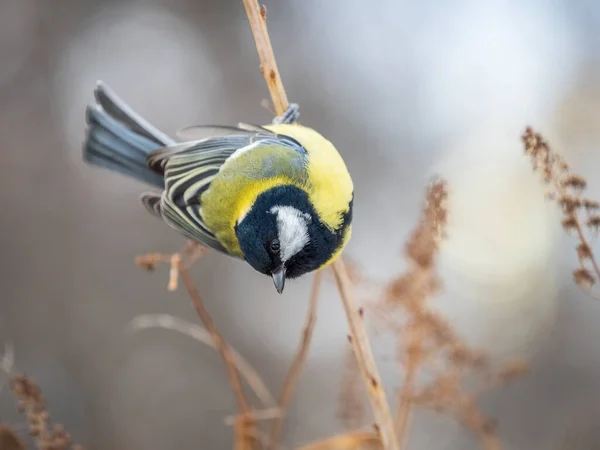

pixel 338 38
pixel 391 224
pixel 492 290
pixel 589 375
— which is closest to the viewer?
pixel 589 375

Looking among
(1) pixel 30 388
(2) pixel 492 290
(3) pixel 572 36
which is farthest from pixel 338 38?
(1) pixel 30 388

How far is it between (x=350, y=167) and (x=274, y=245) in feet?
5.02

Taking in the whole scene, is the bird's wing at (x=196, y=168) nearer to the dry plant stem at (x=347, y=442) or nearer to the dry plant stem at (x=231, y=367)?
the dry plant stem at (x=231, y=367)

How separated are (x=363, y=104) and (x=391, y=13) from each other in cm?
37

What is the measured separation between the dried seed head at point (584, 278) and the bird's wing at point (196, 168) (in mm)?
568

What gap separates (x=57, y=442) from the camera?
0.75 meters

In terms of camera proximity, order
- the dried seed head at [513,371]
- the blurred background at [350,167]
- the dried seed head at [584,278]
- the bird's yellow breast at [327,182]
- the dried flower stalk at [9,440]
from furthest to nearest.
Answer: the blurred background at [350,167], the bird's yellow breast at [327,182], the dried seed head at [513,371], the dried flower stalk at [9,440], the dried seed head at [584,278]

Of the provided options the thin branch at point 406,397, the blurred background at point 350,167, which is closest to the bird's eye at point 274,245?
the thin branch at point 406,397

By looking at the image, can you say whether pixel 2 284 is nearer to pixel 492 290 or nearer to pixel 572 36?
pixel 492 290

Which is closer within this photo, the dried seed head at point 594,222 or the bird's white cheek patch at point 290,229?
the dried seed head at point 594,222

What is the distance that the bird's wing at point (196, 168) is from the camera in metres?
1.12

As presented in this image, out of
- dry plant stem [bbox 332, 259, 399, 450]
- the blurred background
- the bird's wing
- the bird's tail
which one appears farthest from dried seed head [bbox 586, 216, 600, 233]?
the blurred background

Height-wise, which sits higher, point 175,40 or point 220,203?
point 175,40

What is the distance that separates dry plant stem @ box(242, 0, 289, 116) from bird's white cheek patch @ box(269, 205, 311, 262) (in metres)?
0.16
